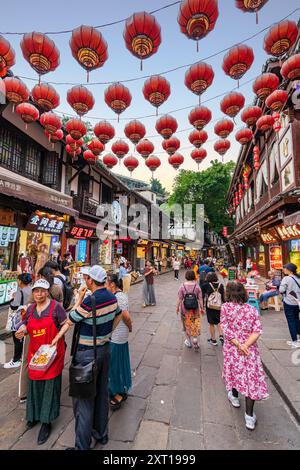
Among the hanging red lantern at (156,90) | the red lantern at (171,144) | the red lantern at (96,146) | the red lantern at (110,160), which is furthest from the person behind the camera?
the red lantern at (110,160)

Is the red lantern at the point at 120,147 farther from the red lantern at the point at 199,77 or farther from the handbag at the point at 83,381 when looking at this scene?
the handbag at the point at 83,381

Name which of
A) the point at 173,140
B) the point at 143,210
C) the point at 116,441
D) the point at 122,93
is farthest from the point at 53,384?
the point at 143,210

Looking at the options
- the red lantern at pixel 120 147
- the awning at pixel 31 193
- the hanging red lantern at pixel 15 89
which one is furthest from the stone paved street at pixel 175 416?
the red lantern at pixel 120 147

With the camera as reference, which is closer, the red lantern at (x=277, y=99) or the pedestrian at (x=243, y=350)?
the pedestrian at (x=243, y=350)

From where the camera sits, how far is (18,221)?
358 inches

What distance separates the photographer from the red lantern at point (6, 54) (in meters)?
4.84

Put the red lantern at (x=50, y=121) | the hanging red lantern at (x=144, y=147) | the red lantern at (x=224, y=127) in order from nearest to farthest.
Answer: the red lantern at (x=224, y=127)
the red lantern at (x=50, y=121)
the hanging red lantern at (x=144, y=147)

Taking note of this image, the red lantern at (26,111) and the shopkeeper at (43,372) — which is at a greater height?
the red lantern at (26,111)

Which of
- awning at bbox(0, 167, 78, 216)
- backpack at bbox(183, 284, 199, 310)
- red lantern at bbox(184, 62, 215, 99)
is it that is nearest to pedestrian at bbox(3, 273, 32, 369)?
backpack at bbox(183, 284, 199, 310)

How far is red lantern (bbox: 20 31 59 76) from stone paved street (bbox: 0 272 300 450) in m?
6.57

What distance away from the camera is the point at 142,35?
4.44 metres

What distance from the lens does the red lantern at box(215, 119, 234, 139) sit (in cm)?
691

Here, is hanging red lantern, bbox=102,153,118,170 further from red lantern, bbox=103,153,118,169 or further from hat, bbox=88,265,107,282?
hat, bbox=88,265,107,282

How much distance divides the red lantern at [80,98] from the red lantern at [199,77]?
108 inches
